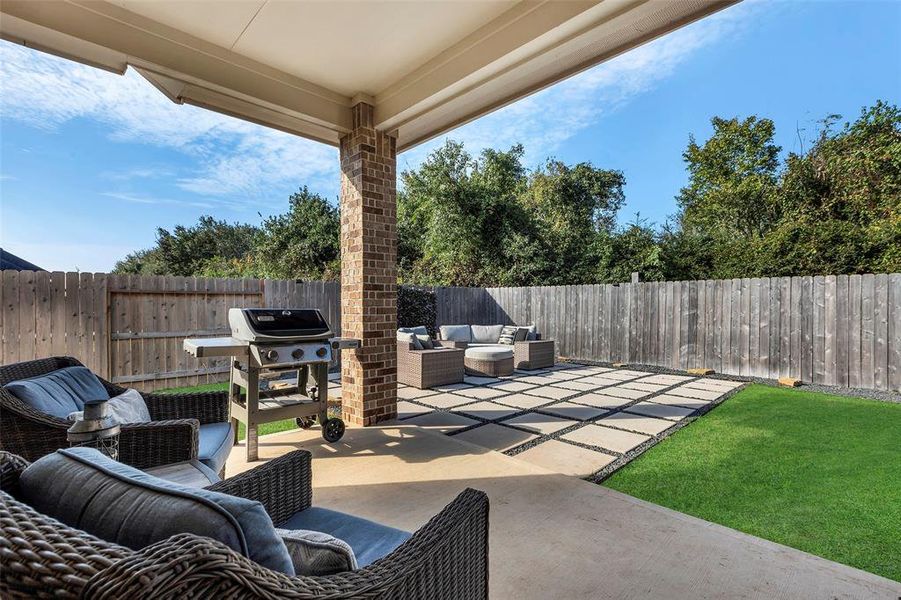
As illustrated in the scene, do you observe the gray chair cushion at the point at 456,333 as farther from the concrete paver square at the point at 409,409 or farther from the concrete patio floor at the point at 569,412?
the concrete paver square at the point at 409,409

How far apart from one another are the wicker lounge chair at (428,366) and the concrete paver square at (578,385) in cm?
157

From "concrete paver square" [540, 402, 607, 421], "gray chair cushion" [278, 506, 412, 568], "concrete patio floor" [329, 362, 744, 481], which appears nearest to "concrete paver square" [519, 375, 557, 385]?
"concrete patio floor" [329, 362, 744, 481]

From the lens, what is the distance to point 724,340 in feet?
23.7

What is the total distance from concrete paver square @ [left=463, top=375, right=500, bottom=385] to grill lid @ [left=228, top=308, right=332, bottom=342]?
137 inches

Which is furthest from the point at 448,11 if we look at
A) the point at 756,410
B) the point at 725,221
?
the point at 725,221

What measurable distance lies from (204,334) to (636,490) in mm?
6205

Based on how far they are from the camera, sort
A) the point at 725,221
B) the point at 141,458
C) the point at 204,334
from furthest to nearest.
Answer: the point at 725,221 < the point at 204,334 < the point at 141,458

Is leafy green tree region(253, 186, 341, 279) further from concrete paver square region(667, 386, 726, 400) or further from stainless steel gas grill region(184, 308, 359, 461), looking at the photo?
concrete paver square region(667, 386, 726, 400)

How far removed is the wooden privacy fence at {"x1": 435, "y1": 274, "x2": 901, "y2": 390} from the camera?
19.0ft

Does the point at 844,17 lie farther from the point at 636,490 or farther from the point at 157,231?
the point at 157,231

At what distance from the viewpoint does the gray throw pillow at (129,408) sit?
2117 millimetres

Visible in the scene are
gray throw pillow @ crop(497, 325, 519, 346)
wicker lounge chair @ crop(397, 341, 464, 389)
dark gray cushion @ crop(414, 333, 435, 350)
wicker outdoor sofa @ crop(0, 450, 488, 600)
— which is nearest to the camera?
wicker outdoor sofa @ crop(0, 450, 488, 600)

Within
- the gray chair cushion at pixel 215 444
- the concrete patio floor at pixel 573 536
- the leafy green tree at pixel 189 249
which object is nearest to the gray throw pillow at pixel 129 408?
the gray chair cushion at pixel 215 444

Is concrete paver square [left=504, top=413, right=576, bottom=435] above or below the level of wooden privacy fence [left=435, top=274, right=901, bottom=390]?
below
